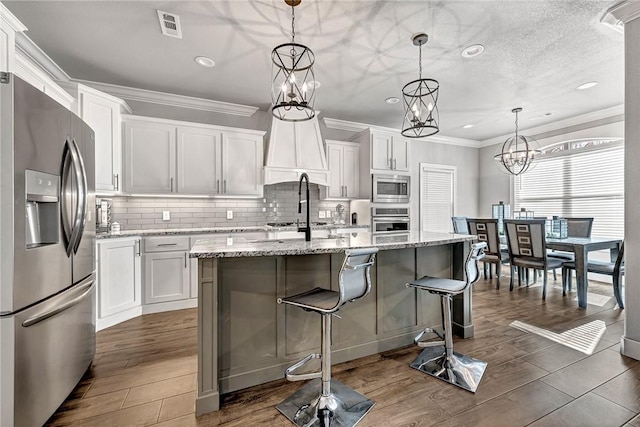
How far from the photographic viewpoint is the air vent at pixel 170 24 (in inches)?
95.8

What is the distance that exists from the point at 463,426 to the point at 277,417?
102cm

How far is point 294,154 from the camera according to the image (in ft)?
14.7

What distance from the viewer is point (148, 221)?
398cm

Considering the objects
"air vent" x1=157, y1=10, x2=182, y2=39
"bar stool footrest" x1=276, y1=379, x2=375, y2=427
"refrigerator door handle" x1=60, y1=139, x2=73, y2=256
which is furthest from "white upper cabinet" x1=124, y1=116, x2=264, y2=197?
"bar stool footrest" x1=276, y1=379, x2=375, y2=427

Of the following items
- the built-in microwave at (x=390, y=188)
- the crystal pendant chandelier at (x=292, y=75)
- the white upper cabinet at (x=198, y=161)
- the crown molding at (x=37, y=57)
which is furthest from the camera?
the built-in microwave at (x=390, y=188)

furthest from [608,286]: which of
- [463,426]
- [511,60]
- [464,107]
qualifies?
[463,426]

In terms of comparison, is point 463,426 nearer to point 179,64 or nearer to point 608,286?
point 179,64

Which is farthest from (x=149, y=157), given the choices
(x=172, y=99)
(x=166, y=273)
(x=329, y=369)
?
(x=329, y=369)

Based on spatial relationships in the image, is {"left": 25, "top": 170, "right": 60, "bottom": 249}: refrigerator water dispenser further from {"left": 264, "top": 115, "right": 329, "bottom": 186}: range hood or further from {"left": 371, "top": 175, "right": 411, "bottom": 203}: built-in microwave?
{"left": 371, "top": 175, "right": 411, "bottom": 203}: built-in microwave

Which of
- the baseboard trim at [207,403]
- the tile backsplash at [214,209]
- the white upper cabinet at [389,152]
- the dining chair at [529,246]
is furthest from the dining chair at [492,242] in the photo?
the baseboard trim at [207,403]

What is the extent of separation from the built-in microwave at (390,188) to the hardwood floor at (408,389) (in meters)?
2.57

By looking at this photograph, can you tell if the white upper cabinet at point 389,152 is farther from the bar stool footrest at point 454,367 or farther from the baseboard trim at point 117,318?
the baseboard trim at point 117,318

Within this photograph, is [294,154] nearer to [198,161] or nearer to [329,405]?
[198,161]

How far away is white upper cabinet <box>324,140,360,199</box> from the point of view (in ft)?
16.2
